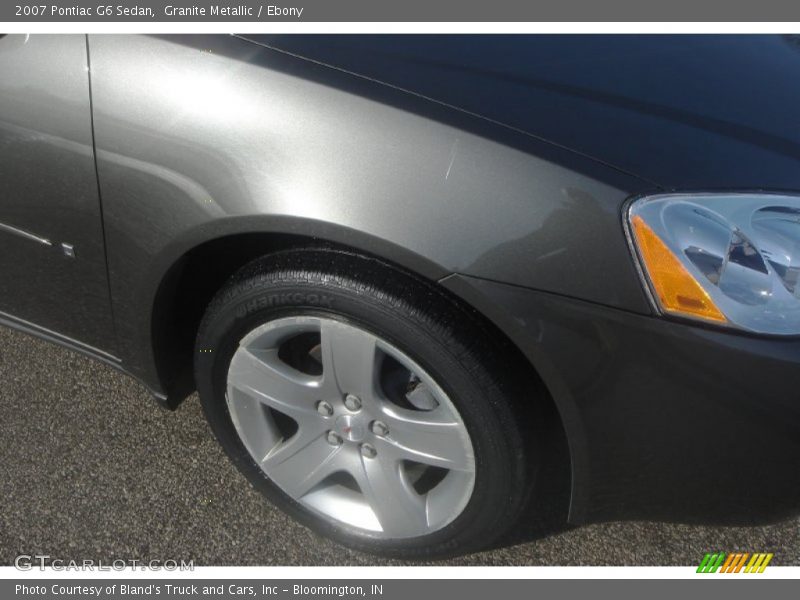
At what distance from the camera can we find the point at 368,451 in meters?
1.77

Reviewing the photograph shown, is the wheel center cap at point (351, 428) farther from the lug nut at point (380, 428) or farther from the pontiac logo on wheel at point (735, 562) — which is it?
the pontiac logo on wheel at point (735, 562)

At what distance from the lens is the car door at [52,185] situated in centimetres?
158

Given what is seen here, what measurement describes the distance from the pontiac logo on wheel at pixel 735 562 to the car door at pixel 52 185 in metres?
1.56

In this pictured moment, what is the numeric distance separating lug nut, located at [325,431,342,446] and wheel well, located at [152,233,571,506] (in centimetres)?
42

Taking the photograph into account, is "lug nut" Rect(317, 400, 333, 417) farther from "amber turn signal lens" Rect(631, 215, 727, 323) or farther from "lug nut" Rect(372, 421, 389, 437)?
"amber turn signal lens" Rect(631, 215, 727, 323)

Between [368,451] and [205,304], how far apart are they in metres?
0.52

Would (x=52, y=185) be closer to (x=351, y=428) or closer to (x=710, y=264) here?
(x=351, y=428)

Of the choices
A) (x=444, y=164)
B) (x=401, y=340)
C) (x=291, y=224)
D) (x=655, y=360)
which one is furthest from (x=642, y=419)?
(x=291, y=224)

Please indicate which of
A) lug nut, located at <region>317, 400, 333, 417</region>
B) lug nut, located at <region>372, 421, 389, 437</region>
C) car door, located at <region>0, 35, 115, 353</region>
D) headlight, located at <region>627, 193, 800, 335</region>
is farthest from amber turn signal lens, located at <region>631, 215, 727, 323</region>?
car door, located at <region>0, 35, 115, 353</region>

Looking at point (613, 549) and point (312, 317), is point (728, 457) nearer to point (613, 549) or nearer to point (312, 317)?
point (613, 549)

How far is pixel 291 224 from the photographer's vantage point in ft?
4.79

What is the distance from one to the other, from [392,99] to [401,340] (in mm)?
453

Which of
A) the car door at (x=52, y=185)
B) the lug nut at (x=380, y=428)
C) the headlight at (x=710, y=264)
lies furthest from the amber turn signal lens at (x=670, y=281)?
the car door at (x=52, y=185)

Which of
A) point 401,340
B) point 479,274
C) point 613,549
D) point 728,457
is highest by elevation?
point 479,274
